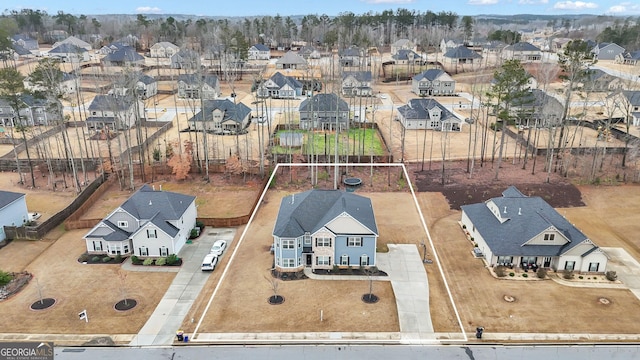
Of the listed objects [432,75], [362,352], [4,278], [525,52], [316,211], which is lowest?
[362,352]

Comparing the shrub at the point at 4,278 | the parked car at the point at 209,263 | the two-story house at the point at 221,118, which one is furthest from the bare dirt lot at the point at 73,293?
the two-story house at the point at 221,118

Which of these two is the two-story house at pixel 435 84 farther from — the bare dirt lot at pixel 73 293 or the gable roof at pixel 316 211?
the bare dirt lot at pixel 73 293

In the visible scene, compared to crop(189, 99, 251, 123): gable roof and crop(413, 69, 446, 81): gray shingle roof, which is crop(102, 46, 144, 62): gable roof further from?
crop(413, 69, 446, 81): gray shingle roof

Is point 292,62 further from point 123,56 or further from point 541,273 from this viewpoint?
point 541,273

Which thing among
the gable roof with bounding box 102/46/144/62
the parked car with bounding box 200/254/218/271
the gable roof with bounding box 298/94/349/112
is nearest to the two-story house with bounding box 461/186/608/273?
the parked car with bounding box 200/254/218/271

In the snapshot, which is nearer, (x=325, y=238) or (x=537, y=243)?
(x=325, y=238)

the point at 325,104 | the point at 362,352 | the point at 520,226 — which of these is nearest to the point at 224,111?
the point at 325,104
